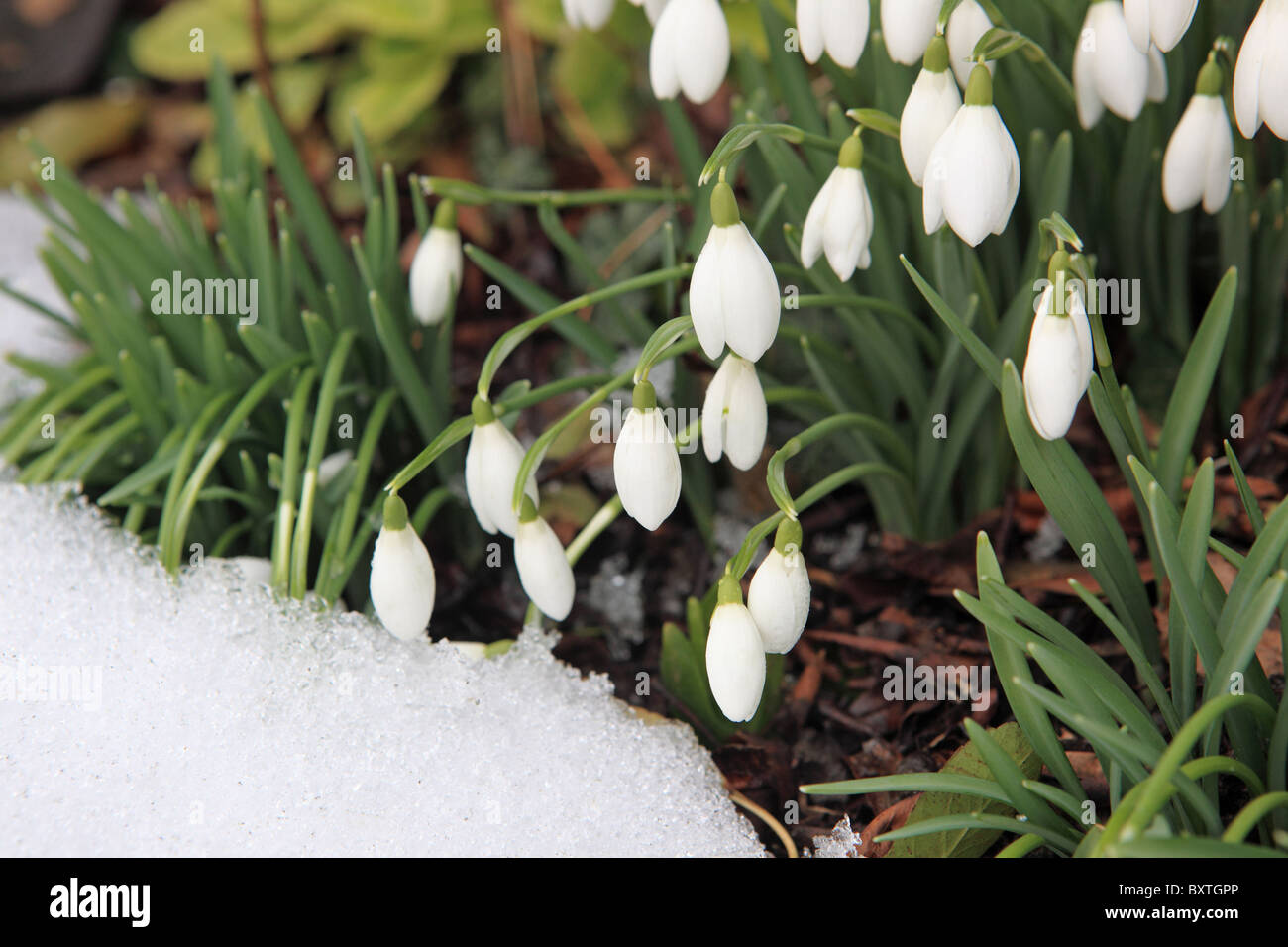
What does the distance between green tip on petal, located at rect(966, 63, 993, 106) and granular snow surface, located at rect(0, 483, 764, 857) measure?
2.40ft

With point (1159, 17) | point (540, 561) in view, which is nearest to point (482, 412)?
point (540, 561)

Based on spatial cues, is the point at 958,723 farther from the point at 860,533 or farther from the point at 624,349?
the point at 624,349

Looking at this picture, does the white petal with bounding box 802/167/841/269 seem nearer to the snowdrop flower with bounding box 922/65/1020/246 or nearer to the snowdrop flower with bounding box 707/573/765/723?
the snowdrop flower with bounding box 922/65/1020/246

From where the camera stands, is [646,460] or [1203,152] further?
[1203,152]

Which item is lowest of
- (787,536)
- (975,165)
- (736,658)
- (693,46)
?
(736,658)

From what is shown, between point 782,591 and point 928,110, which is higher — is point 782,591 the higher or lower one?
the lower one

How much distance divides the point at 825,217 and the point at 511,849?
2.26 ft

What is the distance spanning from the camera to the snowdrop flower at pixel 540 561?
1.11 metres

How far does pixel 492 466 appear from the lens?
1.12 metres

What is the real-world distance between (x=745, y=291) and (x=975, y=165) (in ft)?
0.75

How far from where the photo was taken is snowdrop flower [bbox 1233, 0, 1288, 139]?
1.00m

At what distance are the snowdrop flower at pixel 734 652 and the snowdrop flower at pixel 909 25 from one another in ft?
1.78

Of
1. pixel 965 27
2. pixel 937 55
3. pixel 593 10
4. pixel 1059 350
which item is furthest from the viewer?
pixel 593 10

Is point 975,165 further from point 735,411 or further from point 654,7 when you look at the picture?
point 654,7
